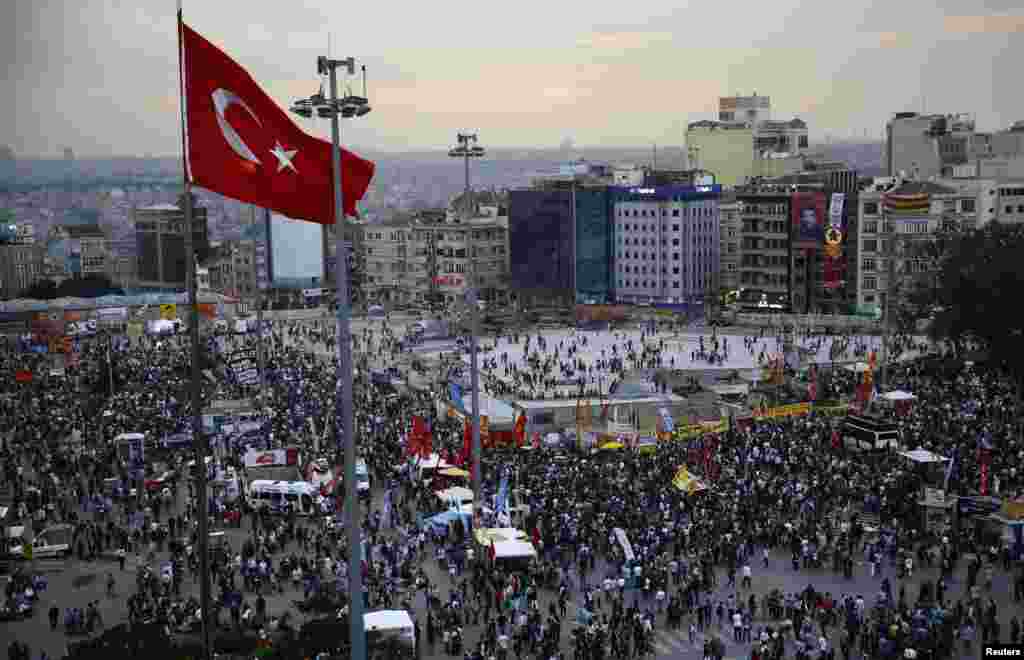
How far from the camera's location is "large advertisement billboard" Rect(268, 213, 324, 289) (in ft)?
275

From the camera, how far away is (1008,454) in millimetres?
25938

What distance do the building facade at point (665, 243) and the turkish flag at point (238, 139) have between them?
2390 inches

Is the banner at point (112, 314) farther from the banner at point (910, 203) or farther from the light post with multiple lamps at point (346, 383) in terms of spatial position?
the light post with multiple lamps at point (346, 383)

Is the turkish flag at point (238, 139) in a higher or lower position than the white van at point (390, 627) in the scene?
higher

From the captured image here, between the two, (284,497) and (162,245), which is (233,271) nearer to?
(162,245)

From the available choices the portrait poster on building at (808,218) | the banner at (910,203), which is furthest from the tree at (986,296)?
the portrait poster on building at (808,218)

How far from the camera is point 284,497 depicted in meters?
24.9

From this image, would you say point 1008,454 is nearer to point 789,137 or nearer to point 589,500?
point 589,500

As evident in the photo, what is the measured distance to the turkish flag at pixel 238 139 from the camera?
9.02 metres

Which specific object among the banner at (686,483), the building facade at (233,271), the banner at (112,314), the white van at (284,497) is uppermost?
the building facade at (233,271)

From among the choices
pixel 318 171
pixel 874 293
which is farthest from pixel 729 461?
pixel 874 293

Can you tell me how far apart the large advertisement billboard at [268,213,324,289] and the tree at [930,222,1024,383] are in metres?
49.7

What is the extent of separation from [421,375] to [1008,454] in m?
24.4

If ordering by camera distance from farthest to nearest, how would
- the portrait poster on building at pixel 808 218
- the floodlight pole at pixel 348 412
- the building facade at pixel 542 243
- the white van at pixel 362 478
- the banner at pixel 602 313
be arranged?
the building facade at pixel 542 243, the banner at pixel 602 313, the portrait poster on building at pixel 808 218, the white van at pixel 362 478, the floodlight pole at pixel 348 412
